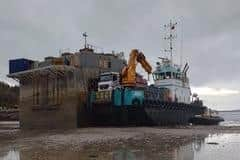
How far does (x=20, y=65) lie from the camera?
4844 centimetres

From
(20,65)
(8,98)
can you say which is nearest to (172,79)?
(20,65)

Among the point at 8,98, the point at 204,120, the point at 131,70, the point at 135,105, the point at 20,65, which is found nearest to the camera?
the point at 135,105

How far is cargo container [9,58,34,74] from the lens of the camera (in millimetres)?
48312

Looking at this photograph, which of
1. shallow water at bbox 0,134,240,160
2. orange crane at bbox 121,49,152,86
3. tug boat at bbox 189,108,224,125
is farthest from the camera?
tug boat at bbox 189,108,224,125

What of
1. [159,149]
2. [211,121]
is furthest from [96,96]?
[159,149]

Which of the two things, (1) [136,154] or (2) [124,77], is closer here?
(1) [136,154]

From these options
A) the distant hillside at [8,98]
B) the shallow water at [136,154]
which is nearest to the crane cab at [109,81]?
the shallow water at [136,154]

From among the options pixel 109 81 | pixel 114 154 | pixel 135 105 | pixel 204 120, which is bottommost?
pixel 114 154

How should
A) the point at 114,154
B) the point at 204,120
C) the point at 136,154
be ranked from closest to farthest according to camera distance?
the point at 136,154 < the point at 114,154 < the point at 204,120

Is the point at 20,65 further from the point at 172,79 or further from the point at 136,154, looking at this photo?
the point at 136,154

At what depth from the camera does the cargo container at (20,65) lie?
4831 centimetres

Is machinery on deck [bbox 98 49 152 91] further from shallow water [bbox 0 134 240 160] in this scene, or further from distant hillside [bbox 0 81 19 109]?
distant hillside [bbox 0 81 19 109]

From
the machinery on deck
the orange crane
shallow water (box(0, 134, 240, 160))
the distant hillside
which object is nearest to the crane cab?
the machinery on deck

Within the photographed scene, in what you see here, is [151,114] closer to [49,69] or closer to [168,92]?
[168,92]
